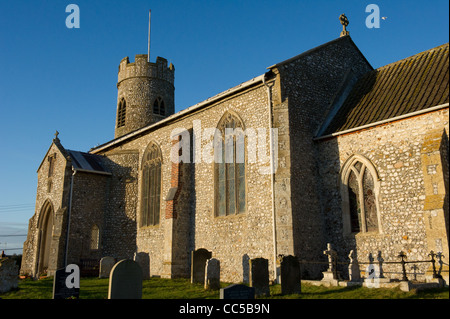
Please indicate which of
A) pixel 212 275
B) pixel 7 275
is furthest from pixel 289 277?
pixel 7 275

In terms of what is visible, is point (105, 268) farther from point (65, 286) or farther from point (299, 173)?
point (299, 173)

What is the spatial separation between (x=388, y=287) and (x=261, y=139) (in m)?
7.26

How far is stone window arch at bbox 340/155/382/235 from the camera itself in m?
14.4

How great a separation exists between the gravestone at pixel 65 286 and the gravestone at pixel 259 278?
5160 mm

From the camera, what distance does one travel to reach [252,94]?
17203mm

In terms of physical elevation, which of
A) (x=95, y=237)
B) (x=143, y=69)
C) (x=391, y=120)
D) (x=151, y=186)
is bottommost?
(x=95, y=237)

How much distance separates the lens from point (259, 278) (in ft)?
38.7

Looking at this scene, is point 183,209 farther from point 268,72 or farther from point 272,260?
point 268,72

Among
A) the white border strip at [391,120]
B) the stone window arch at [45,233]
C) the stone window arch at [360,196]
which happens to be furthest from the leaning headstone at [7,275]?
the white border strip at [391,120]

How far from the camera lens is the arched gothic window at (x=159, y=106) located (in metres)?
33.2

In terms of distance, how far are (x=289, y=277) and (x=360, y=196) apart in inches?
183

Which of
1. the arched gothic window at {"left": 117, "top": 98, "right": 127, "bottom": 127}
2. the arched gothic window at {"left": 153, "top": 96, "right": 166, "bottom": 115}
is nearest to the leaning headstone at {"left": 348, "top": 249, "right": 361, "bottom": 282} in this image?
the arched gothic window at {"left": 153, "top": 96, "right": 166, "bottom": 115}

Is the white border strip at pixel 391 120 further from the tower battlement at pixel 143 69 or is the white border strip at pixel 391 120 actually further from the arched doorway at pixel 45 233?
the tower battlement at pixel 143 69

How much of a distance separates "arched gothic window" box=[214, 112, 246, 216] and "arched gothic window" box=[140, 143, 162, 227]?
16.1ft
